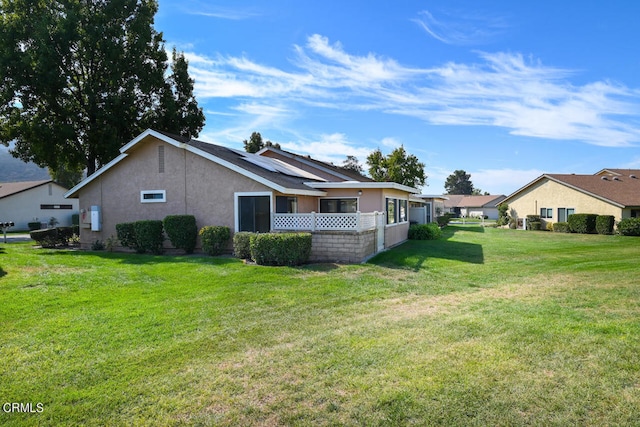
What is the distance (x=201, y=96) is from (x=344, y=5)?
19.6 meters

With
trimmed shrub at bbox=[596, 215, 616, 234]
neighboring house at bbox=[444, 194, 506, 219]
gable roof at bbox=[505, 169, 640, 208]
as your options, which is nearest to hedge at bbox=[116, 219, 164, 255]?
trimmed shrub at bbox=[596, 215, 616, 234]

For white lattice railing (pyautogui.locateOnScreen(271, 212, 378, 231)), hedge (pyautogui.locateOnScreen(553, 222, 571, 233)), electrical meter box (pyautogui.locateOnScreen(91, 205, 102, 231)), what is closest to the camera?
white lattice railing (pyautogui.locateOnScreen(271, 212, 378, 231))

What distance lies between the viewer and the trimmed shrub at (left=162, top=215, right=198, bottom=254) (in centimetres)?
1502

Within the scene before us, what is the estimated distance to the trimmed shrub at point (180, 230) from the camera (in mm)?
15023

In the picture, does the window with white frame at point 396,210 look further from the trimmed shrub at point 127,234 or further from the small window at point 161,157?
the trimmed shrub at point 127,234

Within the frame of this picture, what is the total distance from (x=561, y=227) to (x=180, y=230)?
28982mm

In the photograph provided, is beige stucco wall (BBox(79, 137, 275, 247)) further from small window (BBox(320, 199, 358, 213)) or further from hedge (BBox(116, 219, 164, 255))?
small window (BBox(320, 199, 358, 213))

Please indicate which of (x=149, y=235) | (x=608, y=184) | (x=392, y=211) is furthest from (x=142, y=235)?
(x=608, y=184)

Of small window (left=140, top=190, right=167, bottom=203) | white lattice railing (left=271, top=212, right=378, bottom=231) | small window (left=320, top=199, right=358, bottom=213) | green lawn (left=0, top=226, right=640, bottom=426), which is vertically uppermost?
small window (left=140, top=190, right=167, bottom=203)

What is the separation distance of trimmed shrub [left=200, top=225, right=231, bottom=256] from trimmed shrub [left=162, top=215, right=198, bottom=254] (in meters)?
0.93

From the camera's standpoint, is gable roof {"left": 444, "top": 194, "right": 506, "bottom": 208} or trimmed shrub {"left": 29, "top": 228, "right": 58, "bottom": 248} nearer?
trimmed shrub {"left": 29, "top": 228, "right": 58, "bottom": 248}

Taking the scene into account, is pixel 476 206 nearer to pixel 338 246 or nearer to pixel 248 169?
pixel 248 169

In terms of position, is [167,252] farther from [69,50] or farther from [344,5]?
[69,50]

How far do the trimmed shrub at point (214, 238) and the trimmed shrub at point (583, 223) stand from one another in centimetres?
2705
